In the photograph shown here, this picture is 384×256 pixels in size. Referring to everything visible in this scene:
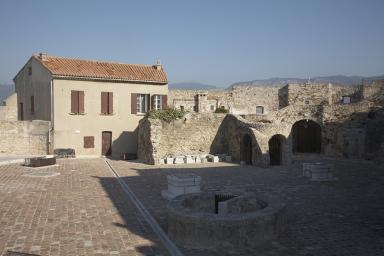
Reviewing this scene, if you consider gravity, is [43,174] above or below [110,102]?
below

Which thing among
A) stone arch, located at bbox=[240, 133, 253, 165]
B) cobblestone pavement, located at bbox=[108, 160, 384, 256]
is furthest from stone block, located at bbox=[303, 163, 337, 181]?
stone arch, located at bbox=[240, 133, 253, 165]

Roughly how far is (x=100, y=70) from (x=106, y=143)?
16.3 feet

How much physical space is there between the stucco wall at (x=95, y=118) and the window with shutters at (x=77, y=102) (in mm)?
201

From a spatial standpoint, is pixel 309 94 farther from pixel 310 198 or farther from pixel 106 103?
pixel 310 198

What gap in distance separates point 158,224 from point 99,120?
1641 centimetres

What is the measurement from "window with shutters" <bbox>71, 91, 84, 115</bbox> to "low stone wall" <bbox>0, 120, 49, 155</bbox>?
6.09 ft

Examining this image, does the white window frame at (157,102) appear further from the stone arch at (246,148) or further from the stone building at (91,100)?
the stone arch at (246,148)

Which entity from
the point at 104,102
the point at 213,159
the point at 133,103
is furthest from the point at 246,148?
the point at 104,102

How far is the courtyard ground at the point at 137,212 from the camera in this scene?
7.45 m

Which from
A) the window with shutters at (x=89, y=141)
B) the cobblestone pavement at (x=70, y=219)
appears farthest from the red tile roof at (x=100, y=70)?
the cobblestone pavement at (x=70, y=219)

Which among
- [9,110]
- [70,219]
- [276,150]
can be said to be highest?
[9,110]

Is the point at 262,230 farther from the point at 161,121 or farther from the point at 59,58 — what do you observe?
the point at 59,58

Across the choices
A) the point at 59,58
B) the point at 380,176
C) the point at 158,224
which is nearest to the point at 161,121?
the point at 59,58

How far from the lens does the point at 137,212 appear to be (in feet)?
33.1
